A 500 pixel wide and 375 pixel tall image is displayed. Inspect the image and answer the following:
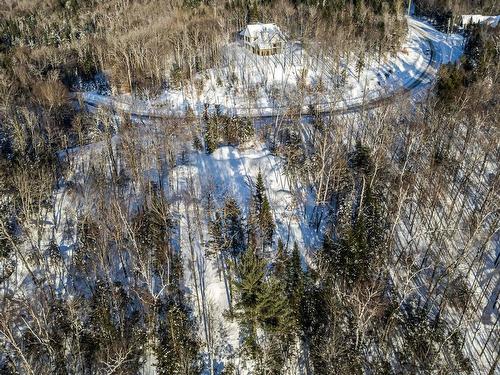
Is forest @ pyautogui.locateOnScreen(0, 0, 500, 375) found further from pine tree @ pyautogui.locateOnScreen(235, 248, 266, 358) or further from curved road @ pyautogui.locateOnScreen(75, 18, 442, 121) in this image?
curved road @ pyautogui.locateOnScreen(75, 18, 442, 121)

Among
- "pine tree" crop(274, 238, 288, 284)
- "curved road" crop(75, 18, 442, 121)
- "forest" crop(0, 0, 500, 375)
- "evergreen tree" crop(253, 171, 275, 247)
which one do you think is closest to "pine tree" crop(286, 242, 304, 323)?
"forest" crop(0, 0, 500, 375)

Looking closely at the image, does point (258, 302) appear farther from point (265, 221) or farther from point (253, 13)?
point (253, 13)

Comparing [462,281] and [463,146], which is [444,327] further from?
[463,146]

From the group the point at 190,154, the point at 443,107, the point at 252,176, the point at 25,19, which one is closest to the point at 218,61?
the point at 190,154

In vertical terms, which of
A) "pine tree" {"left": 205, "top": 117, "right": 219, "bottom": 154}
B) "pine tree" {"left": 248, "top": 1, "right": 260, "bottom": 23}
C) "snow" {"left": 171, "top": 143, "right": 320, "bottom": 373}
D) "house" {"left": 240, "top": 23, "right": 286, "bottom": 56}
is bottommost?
"snow" {"left": 171, "top": 143, "right": 320, "bottom": 373}

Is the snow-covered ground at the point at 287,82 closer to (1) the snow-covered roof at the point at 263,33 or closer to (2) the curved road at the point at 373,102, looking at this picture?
(2) the curved road at the point at 373,102

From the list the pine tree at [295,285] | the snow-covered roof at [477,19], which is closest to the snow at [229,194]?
the pine tree at [295,285]
